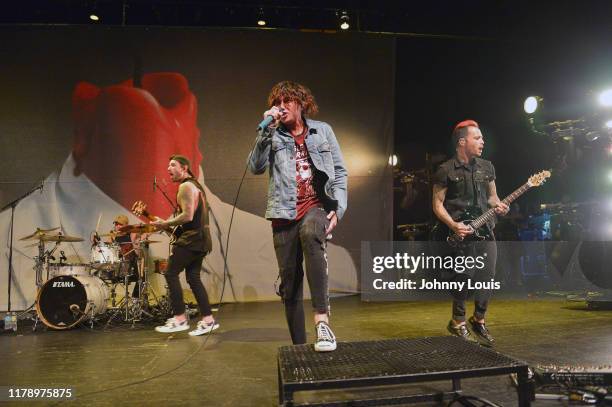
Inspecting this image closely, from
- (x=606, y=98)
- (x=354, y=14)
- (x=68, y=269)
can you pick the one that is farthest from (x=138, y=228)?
(x=606, y=98)

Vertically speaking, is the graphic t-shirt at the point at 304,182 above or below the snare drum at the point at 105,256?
above

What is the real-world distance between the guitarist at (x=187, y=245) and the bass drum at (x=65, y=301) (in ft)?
3.33

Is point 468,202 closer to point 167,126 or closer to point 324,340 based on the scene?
point 324,340

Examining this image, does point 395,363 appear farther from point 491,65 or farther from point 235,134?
point 491,65

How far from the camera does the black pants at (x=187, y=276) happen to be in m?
4.73

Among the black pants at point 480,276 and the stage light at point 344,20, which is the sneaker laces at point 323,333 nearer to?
the black pants at point 480,276

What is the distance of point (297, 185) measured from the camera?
2.71m

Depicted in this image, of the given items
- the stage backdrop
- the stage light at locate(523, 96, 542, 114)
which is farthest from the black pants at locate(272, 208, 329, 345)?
the stage light at locate(523, 96, 542, 114)

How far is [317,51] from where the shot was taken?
307 inches

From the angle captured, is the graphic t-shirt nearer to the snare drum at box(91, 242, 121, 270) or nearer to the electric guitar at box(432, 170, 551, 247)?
the electric guitar at box(432, 170, 551, 247)

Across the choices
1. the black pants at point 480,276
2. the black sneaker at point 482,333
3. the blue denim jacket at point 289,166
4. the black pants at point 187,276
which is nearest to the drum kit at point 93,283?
the black pants at point 187,276

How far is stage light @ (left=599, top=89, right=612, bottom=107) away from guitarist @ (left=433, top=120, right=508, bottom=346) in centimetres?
399

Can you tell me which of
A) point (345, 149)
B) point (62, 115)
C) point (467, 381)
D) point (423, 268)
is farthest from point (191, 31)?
point (467, 381)

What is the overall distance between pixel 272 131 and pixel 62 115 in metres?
6.16
